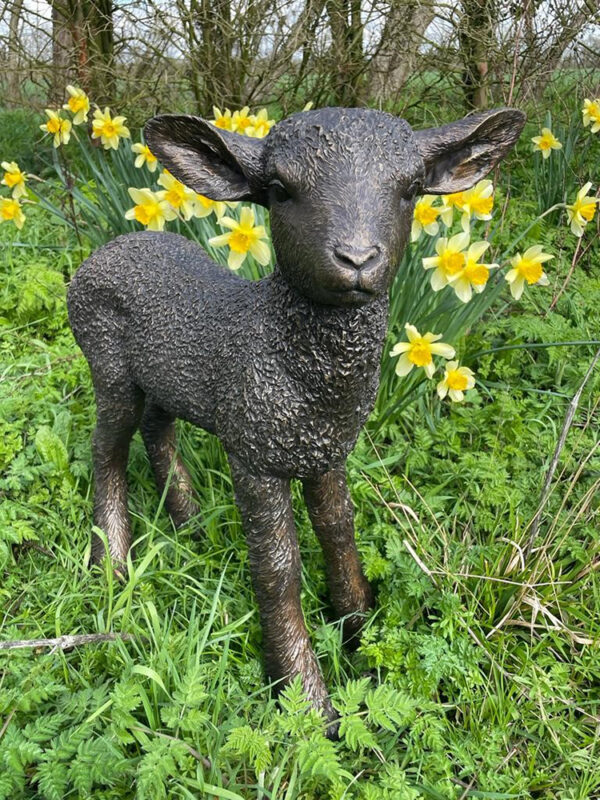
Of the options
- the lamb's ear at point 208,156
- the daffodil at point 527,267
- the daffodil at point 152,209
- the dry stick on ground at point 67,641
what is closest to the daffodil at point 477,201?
the daffodil at point 527,267

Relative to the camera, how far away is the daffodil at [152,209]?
6.48 feet

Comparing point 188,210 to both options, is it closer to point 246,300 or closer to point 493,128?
point 246,300

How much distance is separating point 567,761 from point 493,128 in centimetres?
150

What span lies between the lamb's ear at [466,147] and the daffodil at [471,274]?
1.31 feet

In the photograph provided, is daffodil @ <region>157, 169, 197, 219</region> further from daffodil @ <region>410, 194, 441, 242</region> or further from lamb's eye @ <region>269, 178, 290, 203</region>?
lamb's eye @ <region>269, 178, 290, 203</region>

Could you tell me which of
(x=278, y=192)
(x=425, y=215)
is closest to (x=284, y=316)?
(x=278, y=192)

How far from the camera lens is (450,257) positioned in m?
1.72

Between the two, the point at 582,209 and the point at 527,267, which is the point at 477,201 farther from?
the point at 582,209

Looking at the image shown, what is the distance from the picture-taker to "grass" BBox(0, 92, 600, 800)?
52.8 inches

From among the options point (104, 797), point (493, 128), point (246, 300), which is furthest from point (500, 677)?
point (493, 128)

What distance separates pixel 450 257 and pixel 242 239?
0.59 meters

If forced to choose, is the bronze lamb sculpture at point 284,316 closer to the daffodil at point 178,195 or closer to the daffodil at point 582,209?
the daffodil at point 178,195

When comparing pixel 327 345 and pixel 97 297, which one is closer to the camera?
pixel 327 345

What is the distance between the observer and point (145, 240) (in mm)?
1758
